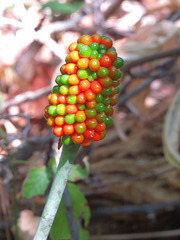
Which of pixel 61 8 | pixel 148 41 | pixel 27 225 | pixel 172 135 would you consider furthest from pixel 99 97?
pixel 61 8

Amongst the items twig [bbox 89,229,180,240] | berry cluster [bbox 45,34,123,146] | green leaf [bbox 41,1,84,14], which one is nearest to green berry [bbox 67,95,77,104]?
berry cluster [bbox 45,34,123,146]

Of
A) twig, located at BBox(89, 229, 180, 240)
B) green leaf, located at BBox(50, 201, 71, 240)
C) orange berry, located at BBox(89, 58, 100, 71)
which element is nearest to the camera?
orange berry, located at BBox(89, 58, 100, 71)

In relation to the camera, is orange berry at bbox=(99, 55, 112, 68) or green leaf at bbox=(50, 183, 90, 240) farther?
green leaf at bbox=(50, 183, 90, 240)

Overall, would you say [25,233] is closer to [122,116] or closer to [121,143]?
[121,143]

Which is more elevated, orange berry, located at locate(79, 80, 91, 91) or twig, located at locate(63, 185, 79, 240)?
orange berry, located at locate(79, 80, 91, 91)

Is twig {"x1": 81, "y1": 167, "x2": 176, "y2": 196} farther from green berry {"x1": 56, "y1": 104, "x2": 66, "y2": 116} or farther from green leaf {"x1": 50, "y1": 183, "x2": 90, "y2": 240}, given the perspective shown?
green berry {"x1": 56, "y1": 104, "x2": 66, "y2": 116}

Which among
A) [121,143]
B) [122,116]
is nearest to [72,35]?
[122,116]
